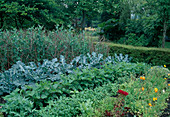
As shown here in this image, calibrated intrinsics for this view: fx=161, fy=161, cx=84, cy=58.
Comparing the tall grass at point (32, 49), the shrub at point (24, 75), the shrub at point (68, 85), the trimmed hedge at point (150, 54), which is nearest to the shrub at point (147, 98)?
the shrub at point (68, 85)

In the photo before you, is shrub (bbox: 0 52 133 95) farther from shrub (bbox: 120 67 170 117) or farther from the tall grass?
shrub (bbox: 120 67 170 117)

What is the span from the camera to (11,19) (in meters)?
11.7

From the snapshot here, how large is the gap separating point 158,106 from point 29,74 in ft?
9.08

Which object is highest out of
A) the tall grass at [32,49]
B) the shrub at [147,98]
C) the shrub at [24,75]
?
the tall grass at [32,49]

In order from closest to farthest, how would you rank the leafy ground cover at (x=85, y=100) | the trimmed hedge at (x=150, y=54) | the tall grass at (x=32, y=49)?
the leafy ground cover at (x=85, y=100)
the tall grass at (x=32, y=49)
the trimmed hedge at (x=150, y=54)

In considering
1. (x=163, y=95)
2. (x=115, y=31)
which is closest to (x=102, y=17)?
(x=115, y=31)

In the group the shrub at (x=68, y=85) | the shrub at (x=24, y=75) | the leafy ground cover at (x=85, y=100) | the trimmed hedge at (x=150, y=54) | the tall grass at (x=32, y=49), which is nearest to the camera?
the leafy ground cover at (x=85, y=100)

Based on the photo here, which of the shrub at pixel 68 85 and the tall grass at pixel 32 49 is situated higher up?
the tall grass at pixel 32 49

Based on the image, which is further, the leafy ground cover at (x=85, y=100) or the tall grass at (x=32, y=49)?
the tall grass at (x=32, y=49)

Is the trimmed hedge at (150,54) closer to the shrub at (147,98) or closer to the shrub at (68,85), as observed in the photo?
the shrub at (68,85)

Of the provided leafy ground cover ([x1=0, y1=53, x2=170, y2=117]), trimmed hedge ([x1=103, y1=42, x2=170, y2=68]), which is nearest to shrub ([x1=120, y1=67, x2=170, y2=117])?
leafy ground cover ([x1=0, y1=53, x2=170, y2=117])

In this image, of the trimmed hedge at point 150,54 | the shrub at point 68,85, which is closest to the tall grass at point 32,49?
the shrub at point 68,85

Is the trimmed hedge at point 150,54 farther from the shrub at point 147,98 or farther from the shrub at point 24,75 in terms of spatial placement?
the shrub at point 24,75

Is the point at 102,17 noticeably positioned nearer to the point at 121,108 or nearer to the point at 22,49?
the point at 22,49
